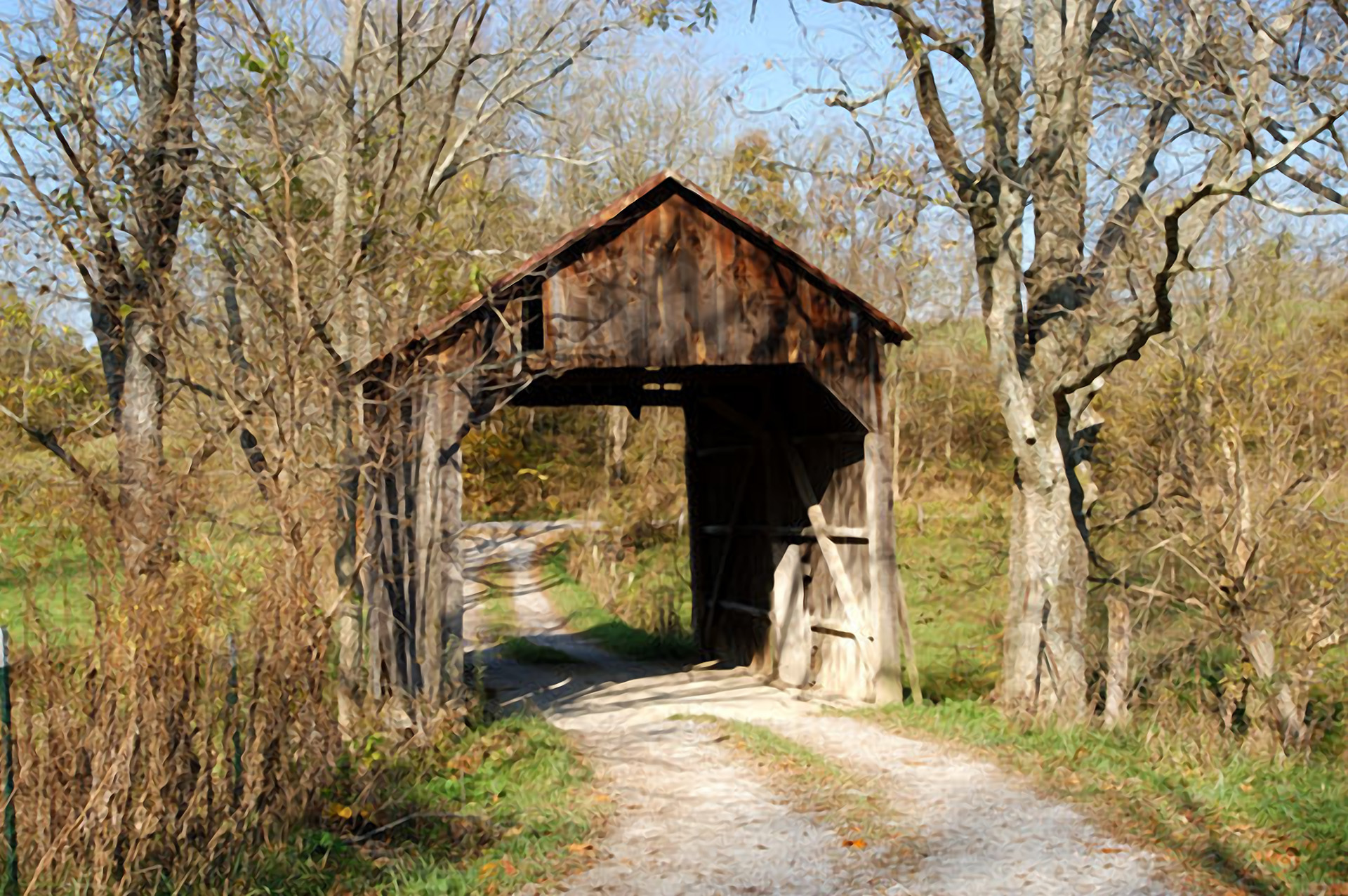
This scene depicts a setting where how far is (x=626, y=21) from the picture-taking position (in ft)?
54.3

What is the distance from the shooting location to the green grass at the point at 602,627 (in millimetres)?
17328

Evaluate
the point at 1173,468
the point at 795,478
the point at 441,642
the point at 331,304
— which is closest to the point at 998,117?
the point at 1173,468

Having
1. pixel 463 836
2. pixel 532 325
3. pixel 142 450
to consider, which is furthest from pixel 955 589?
pixel 142 450

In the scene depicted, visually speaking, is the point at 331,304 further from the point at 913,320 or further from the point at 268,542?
the point at 913,320

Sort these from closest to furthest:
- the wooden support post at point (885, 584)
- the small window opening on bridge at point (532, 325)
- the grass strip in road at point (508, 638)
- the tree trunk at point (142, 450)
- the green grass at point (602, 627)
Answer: the tree trunk at point (142, 450), the small window opening on bridge at point (532, 325), the wooden support post at point (885, 584), the grass strip in road at point (508, 638), the green grass at point (602, 627)

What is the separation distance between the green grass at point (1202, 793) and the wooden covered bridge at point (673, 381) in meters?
2.54

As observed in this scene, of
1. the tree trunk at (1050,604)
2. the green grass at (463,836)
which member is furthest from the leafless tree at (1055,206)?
the green grass at (463,836)

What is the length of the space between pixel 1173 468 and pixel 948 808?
4.95m

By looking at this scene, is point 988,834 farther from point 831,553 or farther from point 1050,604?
point 831,553

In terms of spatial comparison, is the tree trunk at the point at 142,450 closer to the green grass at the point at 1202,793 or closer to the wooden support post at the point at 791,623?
the green grass at the point at 1202,793

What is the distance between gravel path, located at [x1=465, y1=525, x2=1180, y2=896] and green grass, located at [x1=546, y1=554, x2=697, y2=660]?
4624 mm

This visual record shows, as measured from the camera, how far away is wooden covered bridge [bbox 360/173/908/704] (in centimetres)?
1102

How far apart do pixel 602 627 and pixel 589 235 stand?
1047 cm

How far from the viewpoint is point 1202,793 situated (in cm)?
809
